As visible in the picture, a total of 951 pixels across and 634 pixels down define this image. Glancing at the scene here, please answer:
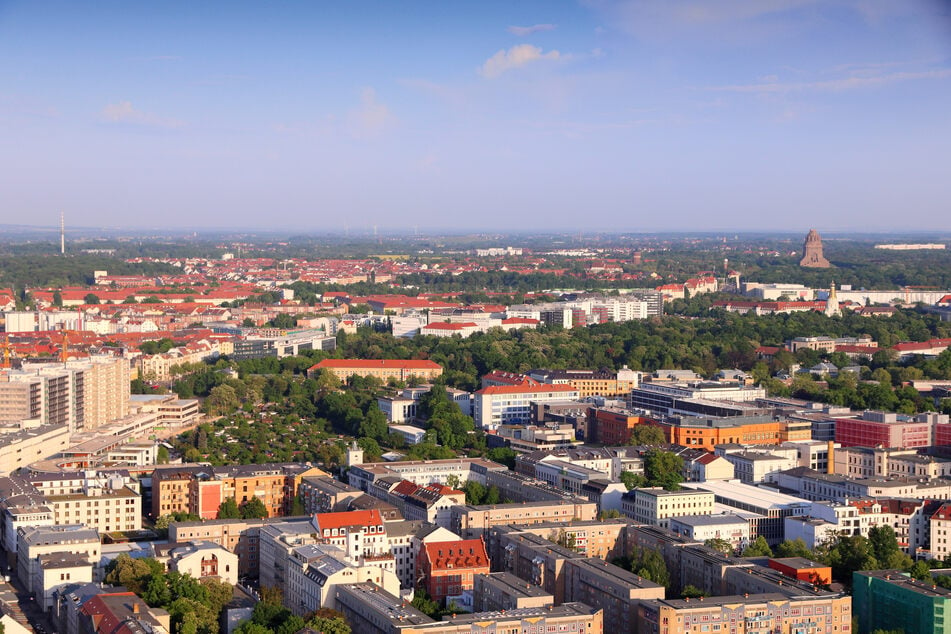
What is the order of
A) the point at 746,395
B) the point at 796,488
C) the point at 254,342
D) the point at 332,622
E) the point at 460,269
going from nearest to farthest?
the point at 332,622 < the point at 796,488 < the point at 746,395 < the point at 254,342 < the point at 460,269

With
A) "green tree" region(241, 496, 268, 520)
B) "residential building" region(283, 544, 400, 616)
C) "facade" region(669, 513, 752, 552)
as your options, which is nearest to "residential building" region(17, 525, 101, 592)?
"residential building" region(283, 544, 400, 616)

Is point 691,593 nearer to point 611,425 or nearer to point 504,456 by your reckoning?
point 504,456

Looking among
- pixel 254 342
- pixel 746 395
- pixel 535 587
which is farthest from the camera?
pixel 254 342

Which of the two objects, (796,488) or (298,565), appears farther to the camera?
(796,488)

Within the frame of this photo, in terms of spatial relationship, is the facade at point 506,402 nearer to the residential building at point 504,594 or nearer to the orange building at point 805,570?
the orange building at point 805,570

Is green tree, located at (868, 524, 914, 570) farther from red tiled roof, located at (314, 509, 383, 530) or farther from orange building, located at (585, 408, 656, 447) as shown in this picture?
orange building, located at (585, 408, 656, 447)

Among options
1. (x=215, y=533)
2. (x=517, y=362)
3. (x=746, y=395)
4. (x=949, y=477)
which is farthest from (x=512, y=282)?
(x=215, y=533)

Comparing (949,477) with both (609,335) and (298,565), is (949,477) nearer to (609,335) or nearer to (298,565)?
(298,565)

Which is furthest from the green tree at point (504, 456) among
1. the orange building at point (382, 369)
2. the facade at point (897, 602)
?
the orange building at point (382, 369)
